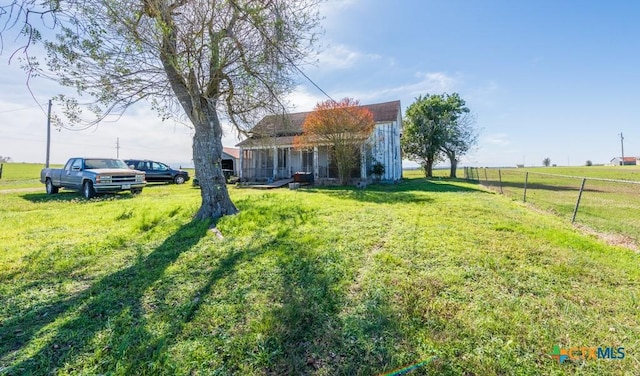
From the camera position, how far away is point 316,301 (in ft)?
10.1

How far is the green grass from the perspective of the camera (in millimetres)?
2248

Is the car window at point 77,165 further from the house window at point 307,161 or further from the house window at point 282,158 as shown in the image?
the house window at point 307,161

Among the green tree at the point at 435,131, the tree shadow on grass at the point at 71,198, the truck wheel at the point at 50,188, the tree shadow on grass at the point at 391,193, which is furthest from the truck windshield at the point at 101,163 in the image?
the green tree at the point at 435,131

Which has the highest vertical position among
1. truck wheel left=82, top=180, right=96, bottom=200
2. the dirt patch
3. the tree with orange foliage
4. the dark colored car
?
→ the tree with orange foliage

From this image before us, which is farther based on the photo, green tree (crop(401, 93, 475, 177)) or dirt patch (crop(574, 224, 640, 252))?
green tree (crop(401, 93, 475, 177))

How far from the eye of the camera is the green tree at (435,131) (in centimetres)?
2627

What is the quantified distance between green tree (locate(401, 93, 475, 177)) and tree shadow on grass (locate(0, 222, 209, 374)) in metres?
26.7

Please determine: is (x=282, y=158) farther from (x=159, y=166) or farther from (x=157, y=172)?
(x=157, y=172)

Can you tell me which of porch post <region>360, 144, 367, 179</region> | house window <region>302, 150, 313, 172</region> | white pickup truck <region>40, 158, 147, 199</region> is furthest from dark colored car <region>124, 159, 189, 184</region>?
porch post <region>360, 144, 367, 179</region>

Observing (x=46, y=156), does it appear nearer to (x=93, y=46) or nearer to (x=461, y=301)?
(x=93, y=46)

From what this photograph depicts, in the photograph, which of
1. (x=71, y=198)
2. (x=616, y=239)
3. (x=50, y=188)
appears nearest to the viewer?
(x=616, y=239)

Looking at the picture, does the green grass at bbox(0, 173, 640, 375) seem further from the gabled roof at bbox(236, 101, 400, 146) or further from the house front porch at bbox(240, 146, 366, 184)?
the house front porch at bbox(240, 146, 366, 184)

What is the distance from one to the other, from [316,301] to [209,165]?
514cm

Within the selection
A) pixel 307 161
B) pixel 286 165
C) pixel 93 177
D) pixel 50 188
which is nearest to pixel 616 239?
pixel 93 177
